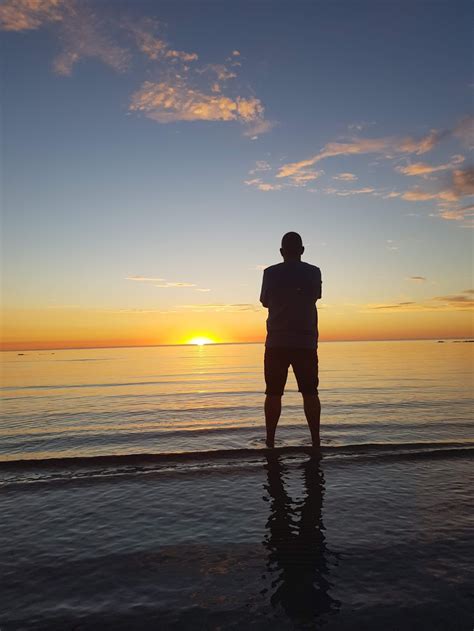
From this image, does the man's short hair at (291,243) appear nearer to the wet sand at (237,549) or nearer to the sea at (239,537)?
the sea at (239,537)

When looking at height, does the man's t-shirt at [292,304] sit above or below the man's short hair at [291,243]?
below

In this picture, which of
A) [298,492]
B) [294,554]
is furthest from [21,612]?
[298,492]

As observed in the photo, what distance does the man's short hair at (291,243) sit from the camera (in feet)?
20.9

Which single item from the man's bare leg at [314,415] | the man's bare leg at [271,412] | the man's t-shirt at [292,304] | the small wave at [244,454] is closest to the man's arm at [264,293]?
the man's t-shirt at [292,304]

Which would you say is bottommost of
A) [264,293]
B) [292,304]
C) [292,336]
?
[292,336]

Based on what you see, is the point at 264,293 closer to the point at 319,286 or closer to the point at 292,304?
the point at 292,304

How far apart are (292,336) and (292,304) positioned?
49 centimetres

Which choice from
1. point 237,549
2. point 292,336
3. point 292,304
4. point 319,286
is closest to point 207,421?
point 292,336

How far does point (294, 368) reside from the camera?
19.9ft

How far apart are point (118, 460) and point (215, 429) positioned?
10.2 feet

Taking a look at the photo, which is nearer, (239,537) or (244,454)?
(239,537)

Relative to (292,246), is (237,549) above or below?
below

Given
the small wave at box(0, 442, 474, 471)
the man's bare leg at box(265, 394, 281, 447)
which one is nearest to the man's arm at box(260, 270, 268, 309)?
the man's bare leg at box(265, 394, 281, 447)

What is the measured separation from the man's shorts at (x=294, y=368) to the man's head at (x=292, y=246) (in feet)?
4.94
